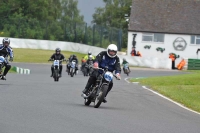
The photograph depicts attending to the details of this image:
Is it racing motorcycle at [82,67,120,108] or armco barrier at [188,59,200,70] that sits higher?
racing motorcycle at [82,67,120,108]

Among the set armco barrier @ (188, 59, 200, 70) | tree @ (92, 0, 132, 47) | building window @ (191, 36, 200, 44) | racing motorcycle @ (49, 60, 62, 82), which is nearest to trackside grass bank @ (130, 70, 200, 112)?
racing motorcycle @ (49, 60, 62, 82)

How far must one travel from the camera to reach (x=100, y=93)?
16578 mm

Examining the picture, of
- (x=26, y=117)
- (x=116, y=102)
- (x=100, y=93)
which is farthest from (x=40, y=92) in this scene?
(x=26, y=117)

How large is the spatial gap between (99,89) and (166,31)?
167ft

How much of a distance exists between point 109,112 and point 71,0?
124 m

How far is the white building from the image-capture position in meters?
67.3

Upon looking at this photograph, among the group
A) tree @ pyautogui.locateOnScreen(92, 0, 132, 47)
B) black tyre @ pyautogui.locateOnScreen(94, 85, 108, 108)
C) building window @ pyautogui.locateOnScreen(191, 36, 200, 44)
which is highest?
Result: tree @ pyautogui.locateOnScreen(92, 0, 132, 47)

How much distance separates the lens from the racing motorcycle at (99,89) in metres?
16.5

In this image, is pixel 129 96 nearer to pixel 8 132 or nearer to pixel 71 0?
pixel 8 132

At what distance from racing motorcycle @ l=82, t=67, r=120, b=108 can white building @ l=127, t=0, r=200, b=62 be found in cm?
4974

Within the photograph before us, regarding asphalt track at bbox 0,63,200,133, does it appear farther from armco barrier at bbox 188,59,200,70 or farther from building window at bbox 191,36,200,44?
building window at bbox 191,36,200,44

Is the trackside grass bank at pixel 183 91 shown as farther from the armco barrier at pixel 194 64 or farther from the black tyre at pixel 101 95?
the armco barrier at pixel 194 64

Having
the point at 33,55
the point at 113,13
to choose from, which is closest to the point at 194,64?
the point at 33,55

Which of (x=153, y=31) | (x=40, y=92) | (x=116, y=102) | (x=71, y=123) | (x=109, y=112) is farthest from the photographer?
(x=153, y=31)
